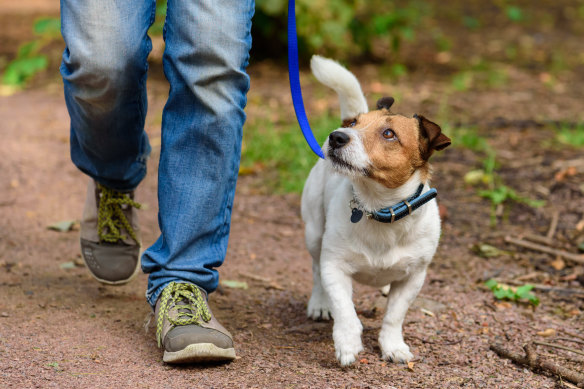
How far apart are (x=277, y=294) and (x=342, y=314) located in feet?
2.99

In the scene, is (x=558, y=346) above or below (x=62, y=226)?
above

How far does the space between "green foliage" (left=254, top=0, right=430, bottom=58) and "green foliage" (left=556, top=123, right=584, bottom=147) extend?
9.25 ft

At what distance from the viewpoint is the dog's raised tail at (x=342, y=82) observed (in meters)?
3.03

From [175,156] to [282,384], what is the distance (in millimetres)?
917

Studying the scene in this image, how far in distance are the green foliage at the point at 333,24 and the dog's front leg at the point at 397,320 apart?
5.17 metres

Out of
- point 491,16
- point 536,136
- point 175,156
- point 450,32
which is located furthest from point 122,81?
point 491,16

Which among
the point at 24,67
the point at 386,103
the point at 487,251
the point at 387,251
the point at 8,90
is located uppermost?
the point at 386,103

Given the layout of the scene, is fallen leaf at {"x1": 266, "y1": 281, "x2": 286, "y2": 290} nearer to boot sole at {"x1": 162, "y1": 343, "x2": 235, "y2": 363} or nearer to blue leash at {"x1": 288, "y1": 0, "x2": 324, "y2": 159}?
blue leash at {"x1": 288, "y1": 0, "x2": 324, "y2": 159}

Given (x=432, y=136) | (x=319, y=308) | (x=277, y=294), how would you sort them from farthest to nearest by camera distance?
1. (x=277, y=294)
2. (x=319, y=308)
3. (x=432, y=136)

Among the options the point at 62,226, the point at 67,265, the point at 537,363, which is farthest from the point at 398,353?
the point at 62,226

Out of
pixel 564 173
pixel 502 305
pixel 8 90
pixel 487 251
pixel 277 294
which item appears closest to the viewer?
pixel 502 305

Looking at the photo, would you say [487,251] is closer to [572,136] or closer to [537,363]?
[537,363]

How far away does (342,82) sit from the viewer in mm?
3080

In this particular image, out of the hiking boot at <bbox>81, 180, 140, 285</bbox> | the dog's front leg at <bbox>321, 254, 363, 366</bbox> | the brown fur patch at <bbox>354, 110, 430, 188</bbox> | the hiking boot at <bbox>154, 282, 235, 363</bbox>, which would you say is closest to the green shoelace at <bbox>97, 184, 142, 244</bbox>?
the hiking boot at <bbox>81, 180, 140, 285</bbox>
